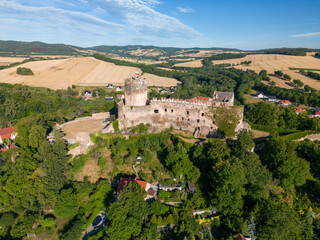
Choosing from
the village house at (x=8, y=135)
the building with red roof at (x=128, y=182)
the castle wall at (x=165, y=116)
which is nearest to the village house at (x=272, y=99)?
the castle wall at (x=165, y=116)

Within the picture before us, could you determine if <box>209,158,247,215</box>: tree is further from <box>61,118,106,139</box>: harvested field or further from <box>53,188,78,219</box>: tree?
<box>61,118,106,139</box>: harvested field

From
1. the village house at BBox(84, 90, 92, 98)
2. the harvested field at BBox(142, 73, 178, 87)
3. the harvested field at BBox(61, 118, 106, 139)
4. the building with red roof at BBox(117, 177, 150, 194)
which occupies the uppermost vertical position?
the harvested field at BBox(142, 73, 178, 87)

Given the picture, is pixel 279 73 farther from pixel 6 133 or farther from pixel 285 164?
pixel 6 133

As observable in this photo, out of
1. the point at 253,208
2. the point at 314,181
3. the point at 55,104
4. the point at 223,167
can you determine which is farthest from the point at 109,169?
the point at 55,104

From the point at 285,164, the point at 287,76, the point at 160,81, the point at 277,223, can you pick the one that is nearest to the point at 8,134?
the point at 277,223

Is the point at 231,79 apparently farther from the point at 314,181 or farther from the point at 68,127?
the point at 68,127

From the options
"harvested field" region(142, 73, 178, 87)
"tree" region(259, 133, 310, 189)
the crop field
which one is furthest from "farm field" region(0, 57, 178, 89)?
"tree" region(259, 133, 310, 189)
